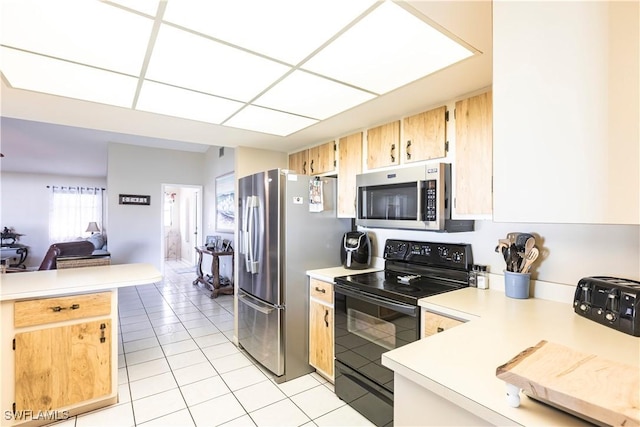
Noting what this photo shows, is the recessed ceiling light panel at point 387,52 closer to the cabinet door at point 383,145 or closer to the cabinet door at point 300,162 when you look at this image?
the cabinet door at point 383,145

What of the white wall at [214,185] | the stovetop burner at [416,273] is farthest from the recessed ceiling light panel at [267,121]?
the white wall at [214,185]

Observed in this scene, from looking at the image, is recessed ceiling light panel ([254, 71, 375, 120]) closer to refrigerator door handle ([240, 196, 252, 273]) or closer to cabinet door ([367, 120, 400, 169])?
cabinet door ([367, 120, 400, 169])

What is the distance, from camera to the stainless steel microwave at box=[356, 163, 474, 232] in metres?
1.94

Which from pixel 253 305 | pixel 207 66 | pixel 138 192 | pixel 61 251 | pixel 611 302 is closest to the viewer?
pixel 611 302

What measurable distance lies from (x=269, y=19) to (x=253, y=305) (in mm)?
2394

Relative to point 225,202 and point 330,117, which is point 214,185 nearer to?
point 225,202

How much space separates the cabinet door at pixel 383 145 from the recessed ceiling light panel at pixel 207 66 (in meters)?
1.05

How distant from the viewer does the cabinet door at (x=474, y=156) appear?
69.6 inches

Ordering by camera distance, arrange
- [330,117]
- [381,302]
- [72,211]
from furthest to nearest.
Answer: [72,211] → [330,117] → [381,302]

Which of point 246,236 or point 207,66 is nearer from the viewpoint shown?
→ point 207,66

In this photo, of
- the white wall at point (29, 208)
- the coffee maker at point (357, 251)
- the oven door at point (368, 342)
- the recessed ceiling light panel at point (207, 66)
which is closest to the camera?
the recessed ceiling light panel at point (207, 66)

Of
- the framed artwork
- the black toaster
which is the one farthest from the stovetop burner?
the framed artwork

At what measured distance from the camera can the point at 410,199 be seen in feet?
6.87

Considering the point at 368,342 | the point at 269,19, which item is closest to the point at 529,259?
the point at 368,342
